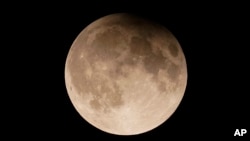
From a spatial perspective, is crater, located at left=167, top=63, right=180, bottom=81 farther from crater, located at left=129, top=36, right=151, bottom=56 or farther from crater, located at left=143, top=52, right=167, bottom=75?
crater, located at left=129, top=36, right=151, bottom=56

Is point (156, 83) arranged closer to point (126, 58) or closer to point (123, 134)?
point (126, 58)

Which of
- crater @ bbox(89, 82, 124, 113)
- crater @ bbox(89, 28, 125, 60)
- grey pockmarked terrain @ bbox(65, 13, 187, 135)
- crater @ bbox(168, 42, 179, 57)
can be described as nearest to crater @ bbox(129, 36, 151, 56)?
grey pockmarked terrain @ bbox(65, 13, 187, 135)

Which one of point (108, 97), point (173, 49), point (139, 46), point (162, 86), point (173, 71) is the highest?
point (173, 49)

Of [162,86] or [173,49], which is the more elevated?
[173,49]

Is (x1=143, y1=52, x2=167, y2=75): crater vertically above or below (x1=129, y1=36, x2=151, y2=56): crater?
below

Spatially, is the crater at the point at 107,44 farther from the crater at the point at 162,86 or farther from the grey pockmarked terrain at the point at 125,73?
the crater at the point at 162,86

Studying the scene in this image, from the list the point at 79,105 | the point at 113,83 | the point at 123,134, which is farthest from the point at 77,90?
the point at 123,134

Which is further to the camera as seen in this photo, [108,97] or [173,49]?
[173,49]

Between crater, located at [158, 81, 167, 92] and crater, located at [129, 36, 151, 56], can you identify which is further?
crater, located at [158, 81, 167, 92]

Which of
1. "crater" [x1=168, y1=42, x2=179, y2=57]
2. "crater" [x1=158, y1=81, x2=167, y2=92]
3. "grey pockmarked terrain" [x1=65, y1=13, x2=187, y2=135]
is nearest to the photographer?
"grey pockmarked terrain" [x1=65, y1=13, x2=187, y2=135]

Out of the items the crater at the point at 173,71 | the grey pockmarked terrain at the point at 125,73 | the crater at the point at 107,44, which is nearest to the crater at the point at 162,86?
the grey pockmarked terrain at the point at 125,73

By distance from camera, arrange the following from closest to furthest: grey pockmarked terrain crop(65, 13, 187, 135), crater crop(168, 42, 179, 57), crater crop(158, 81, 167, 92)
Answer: grey pockmarked terrain crop(65, 13, 187, 135), crater crop(158, 81, 167, 92), crater crop(168, 42, 179, 57)

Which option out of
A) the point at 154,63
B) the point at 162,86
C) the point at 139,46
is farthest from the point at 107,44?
the point at 162,86

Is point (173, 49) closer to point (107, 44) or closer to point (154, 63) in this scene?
point (154, 63)
